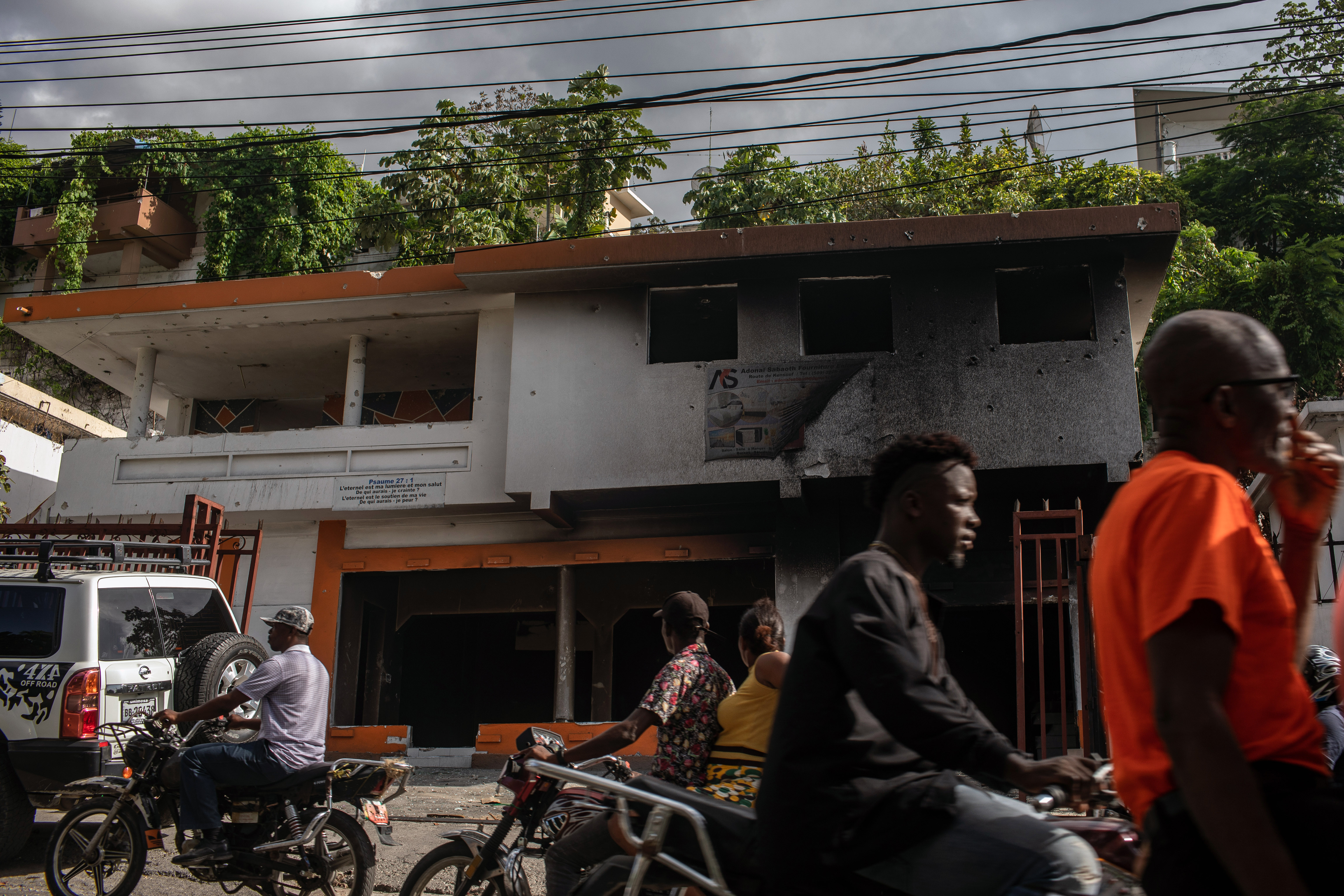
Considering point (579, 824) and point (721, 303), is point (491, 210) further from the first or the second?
point (579, 824)

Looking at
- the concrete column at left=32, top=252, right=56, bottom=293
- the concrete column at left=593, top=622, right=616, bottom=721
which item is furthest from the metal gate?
the concrete column at left=32, top=252, right=56, bottom=293

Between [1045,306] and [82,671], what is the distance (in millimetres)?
10992

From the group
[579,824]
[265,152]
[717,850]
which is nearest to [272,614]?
[579,824]

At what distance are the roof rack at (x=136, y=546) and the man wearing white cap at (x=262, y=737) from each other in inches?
80.4

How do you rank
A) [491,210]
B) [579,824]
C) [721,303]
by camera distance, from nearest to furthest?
[579,824]
[721,303]
[491,210]

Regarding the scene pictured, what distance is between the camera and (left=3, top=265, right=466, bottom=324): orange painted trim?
13.1 m

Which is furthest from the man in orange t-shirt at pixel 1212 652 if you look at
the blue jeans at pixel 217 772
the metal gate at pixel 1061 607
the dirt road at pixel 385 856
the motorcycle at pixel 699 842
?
the blue jeans at pixel 217 772

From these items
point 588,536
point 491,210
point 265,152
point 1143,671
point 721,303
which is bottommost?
point 1143,671

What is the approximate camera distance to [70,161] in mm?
28656

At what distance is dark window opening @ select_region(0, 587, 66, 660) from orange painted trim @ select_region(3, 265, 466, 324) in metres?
7.06

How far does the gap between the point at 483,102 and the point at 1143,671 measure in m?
26.4

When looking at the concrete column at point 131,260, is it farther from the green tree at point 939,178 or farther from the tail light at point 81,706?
the tail light at point 81,706

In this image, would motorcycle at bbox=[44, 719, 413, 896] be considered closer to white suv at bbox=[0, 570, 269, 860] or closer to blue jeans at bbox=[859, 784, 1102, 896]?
white suv at bbox=[0, 570, 269, 860]

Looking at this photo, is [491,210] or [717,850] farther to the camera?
[491,210]
